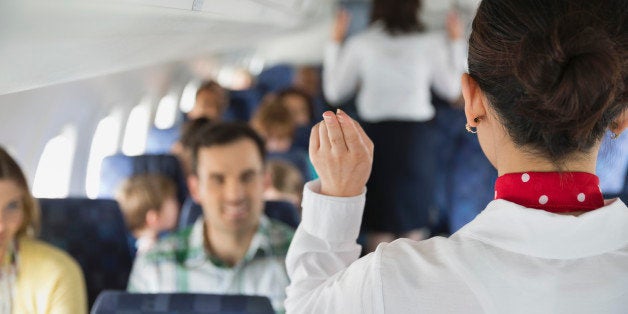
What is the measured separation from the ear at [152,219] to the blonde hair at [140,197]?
0.01 metres

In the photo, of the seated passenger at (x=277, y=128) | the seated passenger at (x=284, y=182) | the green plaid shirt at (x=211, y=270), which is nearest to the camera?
the green plaid shirt at (x=211, y=270)

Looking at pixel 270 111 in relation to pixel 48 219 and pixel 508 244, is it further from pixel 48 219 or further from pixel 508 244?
pixel 508 244

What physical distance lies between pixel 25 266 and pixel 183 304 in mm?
584

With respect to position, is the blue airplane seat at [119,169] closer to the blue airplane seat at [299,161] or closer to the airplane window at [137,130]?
the blue airplane seat at [299,161]

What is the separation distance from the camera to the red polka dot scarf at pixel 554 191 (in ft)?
3.52

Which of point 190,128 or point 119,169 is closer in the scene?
point 119,169

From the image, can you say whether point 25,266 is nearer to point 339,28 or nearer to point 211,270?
point 211,270

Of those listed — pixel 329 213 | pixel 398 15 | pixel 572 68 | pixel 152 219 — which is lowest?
pixel 152 219

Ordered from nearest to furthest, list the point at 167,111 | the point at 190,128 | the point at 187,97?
the point at 190,128 < the point at 167,111 < the point at 187,97

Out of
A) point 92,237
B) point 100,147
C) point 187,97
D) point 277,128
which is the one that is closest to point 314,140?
point 92,237

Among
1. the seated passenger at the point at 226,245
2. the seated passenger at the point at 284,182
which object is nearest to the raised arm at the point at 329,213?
the seated passenger at the point at 226,245

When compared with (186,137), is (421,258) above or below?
above

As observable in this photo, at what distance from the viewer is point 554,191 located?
1.07 meters

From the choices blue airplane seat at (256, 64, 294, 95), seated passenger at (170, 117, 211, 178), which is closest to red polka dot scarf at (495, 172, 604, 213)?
seated passenger at (170, 117, 211, 178)
